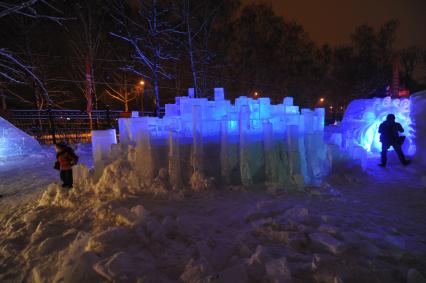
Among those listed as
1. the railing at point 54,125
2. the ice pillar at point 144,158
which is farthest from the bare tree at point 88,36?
the ice pillar at point 144,158

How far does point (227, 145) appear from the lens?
549 cm

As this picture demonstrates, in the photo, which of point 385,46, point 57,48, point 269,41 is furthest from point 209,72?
point 385,46

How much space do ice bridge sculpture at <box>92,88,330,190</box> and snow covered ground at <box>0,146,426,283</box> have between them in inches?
19.1

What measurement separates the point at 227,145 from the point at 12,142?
380 inches

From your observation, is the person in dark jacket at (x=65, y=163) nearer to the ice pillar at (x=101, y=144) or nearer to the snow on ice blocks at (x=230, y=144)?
the ice pillar at (x=101, y=144)

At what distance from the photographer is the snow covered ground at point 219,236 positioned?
2.51 meters

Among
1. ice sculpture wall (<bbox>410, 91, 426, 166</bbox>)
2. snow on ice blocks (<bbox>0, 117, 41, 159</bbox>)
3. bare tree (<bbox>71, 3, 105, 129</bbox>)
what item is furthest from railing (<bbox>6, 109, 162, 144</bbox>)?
ice sculpture wall (<bbox>410, 91, 426, 166</bbox>)

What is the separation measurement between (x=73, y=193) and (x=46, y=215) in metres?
0.69

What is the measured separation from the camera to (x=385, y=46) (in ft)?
85.1

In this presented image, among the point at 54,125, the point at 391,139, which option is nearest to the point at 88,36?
the point at 54,125

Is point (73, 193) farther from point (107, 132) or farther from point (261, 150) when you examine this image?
point (261, 150)

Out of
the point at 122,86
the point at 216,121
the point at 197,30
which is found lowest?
the point at 216,121

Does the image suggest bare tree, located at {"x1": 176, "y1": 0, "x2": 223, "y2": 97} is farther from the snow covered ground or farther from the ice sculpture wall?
the snow covered ground

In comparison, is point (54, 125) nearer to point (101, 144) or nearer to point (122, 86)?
point (122, 86)
